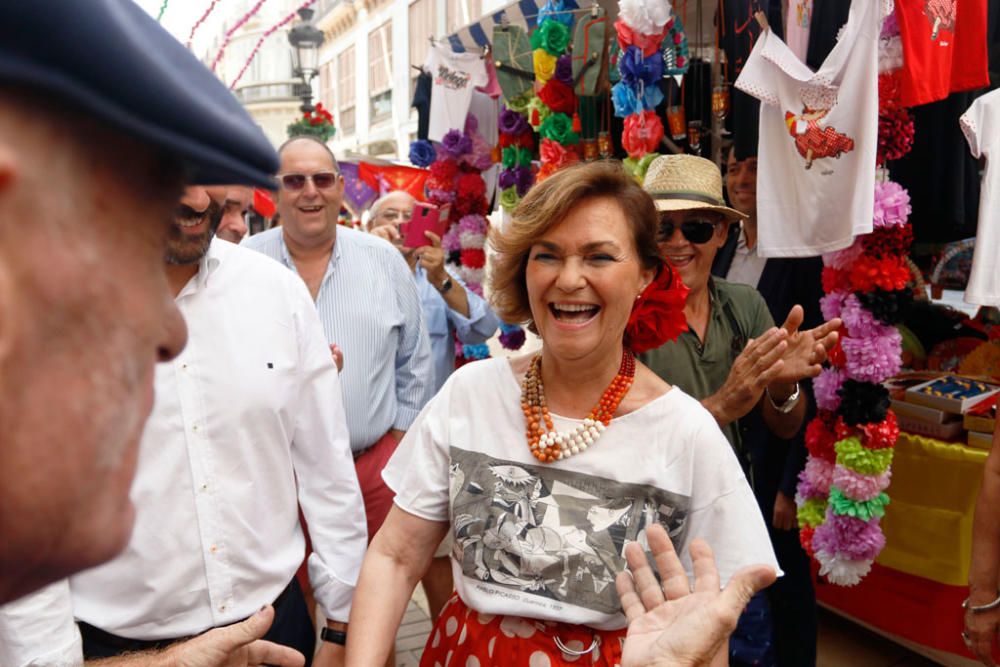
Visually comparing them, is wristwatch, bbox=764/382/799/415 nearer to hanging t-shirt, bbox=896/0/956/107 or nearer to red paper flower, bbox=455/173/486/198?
hanging t-shirt, bbox=896/0/956/107

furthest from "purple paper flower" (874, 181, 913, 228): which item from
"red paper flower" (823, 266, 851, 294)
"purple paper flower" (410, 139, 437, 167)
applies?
"purple paper flower" (410, 139, 437, 167)

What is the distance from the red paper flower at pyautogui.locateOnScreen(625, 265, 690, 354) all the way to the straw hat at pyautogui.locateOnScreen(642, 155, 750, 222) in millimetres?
739

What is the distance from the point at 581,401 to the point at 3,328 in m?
1.55

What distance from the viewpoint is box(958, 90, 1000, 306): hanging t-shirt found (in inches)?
120

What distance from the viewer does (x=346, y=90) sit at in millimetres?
29234

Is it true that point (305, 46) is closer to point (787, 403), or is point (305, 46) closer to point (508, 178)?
point (508, 178)

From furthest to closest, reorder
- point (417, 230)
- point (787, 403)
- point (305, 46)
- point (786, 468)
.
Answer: point (305, 46) → point (417, 230) → point (786, 468) → point (787, 403)

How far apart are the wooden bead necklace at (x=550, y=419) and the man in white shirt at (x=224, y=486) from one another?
23.4 inches

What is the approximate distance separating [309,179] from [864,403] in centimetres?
261

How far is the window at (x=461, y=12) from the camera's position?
16.8 meters

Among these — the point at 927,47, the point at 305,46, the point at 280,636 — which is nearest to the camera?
the point at 280,636

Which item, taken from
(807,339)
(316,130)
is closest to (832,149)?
(807,339)

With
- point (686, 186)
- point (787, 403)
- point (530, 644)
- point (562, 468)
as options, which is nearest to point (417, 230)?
point (686, 186)

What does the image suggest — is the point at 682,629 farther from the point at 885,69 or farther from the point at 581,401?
the point at 885,69
